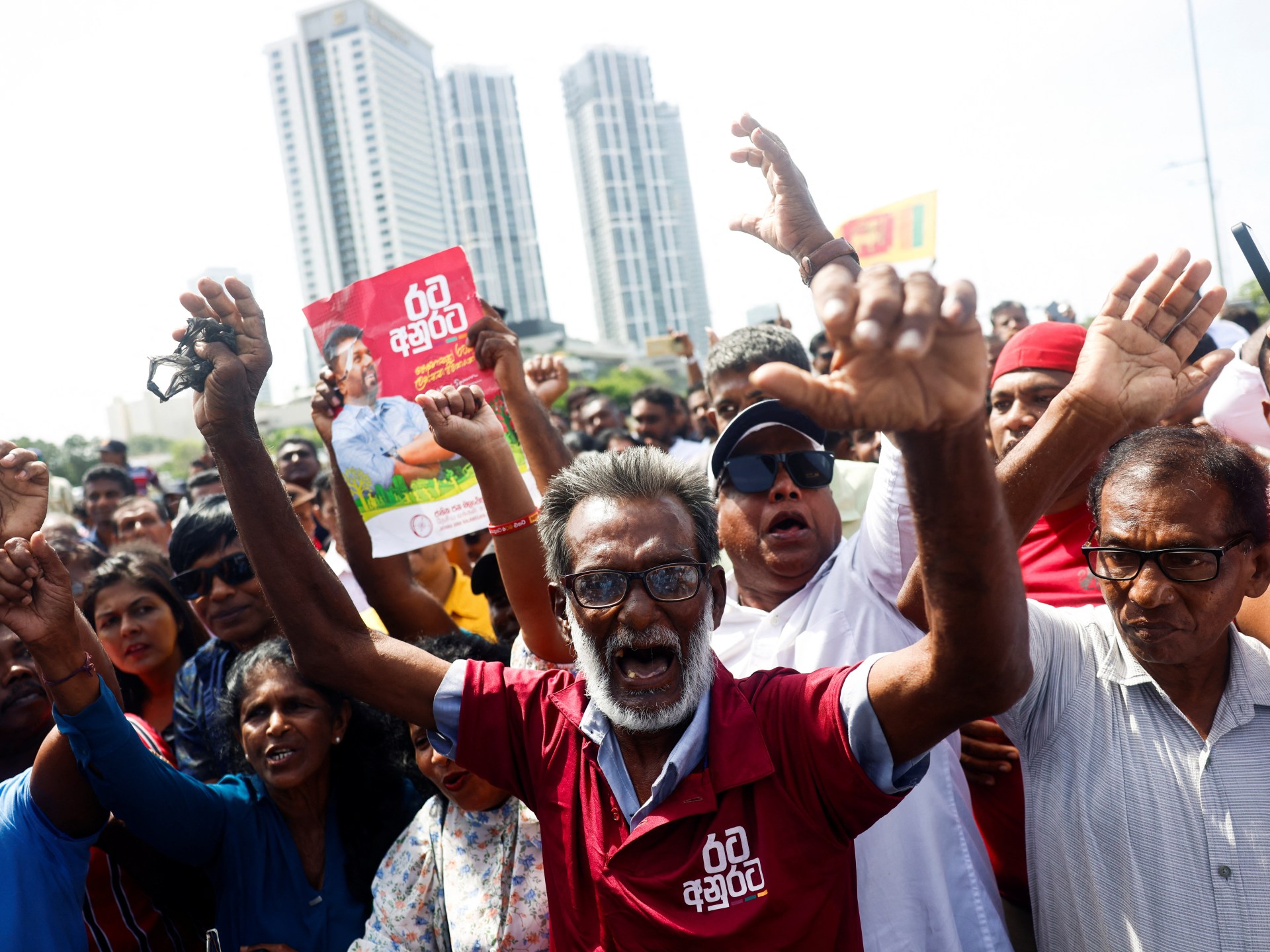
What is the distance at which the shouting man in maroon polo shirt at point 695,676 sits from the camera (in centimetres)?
136

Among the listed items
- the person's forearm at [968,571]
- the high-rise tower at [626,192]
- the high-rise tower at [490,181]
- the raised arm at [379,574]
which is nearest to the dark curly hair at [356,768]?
the raised arm at [379,574]

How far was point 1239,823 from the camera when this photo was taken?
188 cm

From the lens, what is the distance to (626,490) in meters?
2.07

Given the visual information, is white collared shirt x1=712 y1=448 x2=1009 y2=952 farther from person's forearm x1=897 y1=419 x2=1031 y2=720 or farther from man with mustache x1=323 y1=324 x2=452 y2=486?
man with mustache x1=323 y1=324 x2=452 y2=486

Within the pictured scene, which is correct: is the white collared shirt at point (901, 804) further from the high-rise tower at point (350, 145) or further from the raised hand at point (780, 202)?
the high-rise tower at point (350, 145)

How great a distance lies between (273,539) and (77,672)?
22.5 inches

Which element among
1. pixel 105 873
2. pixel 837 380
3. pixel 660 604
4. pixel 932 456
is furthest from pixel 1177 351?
pixel 105 873

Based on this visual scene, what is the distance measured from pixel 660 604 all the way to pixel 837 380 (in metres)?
0.77

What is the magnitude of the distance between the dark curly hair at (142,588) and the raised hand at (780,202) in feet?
9.71

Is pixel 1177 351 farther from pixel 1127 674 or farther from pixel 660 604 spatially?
pixel 660 604

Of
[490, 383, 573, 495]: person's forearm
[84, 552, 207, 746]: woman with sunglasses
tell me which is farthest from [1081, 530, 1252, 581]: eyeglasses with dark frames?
[84, 552, 207, 746]: woman with sunglasses

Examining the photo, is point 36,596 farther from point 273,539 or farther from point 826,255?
point 826,255

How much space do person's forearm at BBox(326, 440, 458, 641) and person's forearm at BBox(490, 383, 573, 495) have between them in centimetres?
59

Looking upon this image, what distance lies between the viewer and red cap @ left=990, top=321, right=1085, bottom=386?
302 cm
